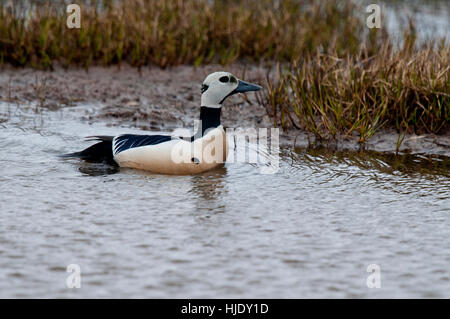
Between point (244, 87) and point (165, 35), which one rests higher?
point (165, 35)

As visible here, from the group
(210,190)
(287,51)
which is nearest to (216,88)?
(210,190)

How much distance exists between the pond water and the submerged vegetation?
0.80 m

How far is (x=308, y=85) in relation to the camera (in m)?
8.80

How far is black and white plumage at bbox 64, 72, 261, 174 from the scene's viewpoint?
6.25 meters

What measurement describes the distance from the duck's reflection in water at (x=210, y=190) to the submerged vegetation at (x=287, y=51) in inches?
65.8

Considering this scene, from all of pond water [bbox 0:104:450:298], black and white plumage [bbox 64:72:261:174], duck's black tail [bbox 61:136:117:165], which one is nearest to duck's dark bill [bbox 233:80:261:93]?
black and white plumage [bbox 64:72:261:174]

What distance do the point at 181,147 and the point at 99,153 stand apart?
86cm

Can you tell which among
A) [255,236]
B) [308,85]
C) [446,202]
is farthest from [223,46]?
[255,236]

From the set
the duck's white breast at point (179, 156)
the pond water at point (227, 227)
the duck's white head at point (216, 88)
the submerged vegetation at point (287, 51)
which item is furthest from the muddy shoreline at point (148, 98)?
the duck's white breast at point (179, 156)

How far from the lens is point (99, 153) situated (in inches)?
262

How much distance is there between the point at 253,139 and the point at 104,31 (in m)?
3.46

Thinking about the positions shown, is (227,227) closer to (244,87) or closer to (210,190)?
(210,190)

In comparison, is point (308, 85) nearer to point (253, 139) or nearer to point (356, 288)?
point (253, 139)

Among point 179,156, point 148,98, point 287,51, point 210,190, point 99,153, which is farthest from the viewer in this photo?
point 287,51
